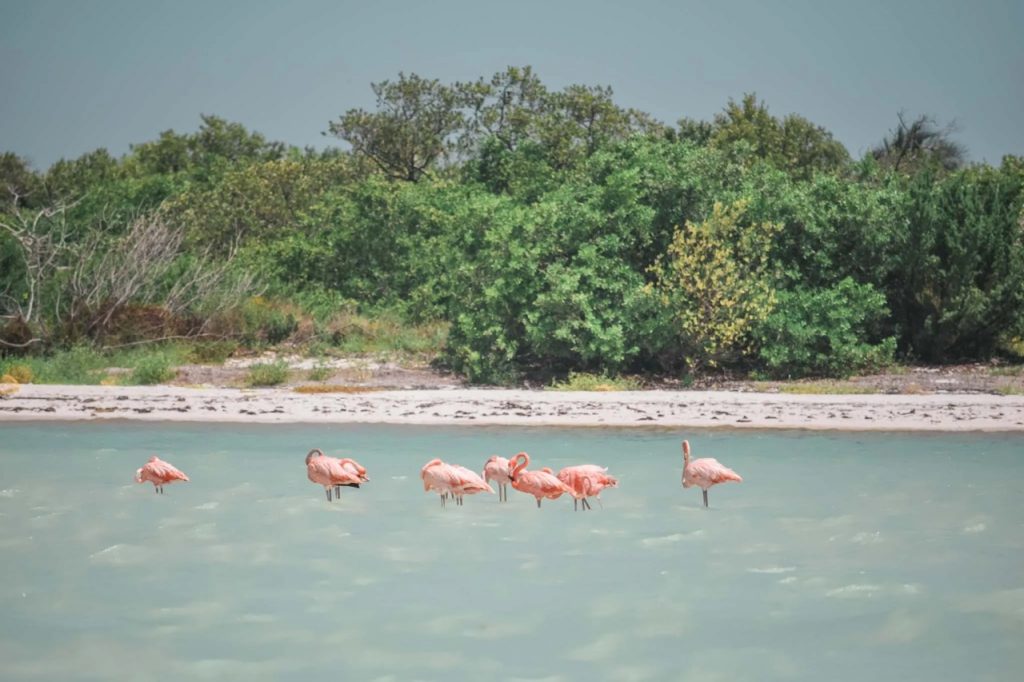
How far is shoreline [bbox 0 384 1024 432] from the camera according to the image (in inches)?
588

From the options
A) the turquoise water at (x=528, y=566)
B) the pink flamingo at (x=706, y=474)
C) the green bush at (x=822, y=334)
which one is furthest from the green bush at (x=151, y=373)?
the pink flamingo at (x=706, y=474)

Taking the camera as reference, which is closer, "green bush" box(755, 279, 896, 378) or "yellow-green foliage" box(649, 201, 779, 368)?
"green bush" box(755, 279, 896, 378)

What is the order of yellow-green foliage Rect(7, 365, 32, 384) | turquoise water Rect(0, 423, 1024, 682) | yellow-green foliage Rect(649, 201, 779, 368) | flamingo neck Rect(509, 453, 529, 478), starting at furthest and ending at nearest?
yellow-green foliage Rect(7, 365, 32, 384) < yellow-green foliage Rect(649, 201, 779, 368) < flamingo neck Rect(509, 453, 529, 478) < turquoise water Rect(0, 423, 1024, 682)

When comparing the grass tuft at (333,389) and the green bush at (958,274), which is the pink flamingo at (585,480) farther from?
the green bush at (958,274)

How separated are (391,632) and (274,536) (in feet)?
8.98

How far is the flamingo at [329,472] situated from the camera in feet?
37.6

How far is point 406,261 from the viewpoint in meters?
23.8

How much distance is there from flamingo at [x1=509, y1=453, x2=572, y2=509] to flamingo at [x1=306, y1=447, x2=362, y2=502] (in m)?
1.41

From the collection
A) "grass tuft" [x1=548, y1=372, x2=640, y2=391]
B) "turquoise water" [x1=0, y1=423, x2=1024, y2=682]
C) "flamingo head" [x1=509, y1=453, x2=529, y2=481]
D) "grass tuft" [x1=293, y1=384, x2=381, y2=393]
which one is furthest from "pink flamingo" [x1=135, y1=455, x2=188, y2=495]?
"grass tuft" [x1=548, y1=372, x2=640, y2=391]

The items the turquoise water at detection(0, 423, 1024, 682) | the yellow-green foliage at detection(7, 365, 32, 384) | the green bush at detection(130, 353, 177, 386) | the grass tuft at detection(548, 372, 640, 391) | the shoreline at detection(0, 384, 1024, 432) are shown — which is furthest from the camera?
the yellow-green foliage at detection(7, 365, 32, 384)

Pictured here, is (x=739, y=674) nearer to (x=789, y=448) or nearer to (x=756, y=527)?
(x=756, y=527)

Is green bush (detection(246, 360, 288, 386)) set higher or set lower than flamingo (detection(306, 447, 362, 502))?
higher

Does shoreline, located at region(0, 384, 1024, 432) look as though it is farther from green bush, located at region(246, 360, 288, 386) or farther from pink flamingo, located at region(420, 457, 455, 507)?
pink flamingo, located at region(420, 457, 455, 507)

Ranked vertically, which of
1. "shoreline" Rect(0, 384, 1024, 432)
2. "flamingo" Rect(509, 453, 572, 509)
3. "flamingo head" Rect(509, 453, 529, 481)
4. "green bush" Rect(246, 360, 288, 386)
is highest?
"green bush" Rect(246, 360, 288, 386)
